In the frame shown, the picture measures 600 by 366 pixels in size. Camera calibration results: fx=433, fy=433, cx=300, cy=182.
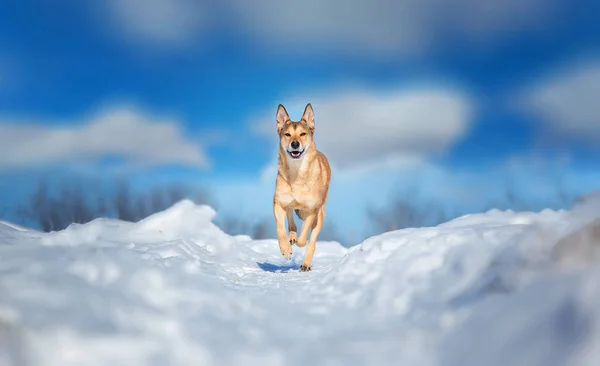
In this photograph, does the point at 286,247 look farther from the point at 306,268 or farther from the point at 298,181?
the point at 298,181

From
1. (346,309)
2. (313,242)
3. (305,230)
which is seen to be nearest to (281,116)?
(305,230)

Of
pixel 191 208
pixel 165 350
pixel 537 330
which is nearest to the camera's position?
pixel 537 330

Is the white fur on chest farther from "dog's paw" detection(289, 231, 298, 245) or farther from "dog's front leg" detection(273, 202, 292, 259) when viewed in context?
"dog's paw" detection(289, 231, 298, 245)

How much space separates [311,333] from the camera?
10.2 feet

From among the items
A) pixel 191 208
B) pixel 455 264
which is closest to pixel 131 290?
pixel 455 264

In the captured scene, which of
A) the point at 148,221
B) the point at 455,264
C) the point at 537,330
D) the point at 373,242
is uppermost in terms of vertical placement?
the point at 148,221

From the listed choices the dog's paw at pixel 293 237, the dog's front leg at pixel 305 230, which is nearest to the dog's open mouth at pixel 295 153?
the dog's front leg at pixel 305 230

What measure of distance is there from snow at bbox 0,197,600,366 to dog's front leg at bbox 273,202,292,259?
130 inches

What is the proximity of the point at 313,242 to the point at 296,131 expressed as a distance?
2.08 m

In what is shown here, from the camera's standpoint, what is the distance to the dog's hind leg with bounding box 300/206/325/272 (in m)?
7.59

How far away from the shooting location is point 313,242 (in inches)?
316

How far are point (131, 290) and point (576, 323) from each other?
2.85m

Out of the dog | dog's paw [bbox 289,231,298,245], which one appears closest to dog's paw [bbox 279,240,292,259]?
the dog

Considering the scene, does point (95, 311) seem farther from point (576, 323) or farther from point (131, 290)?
point (576, 323)
